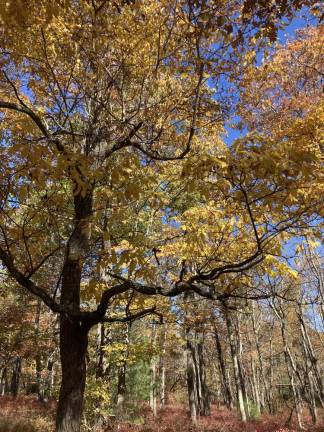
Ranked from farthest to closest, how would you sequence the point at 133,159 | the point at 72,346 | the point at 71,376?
the point at 72,346 → the point at 71,376 → the point at 133,159

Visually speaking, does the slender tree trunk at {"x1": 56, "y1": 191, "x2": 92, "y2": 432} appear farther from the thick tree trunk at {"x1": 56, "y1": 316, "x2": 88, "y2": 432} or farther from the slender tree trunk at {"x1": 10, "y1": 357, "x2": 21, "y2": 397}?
the slender tree trunk at {"x1": 10, "y1": 357, "x2": 21, "y2": 397}

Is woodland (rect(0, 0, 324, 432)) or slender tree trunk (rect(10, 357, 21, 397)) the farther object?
slender tree trunk (rect(10, 357, 21, 397))

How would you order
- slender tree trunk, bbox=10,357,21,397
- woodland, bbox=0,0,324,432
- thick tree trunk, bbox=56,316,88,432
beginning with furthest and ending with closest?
slender tree trunk, bbox=10,357,21,397
thick tree trunk, bbox=56,316,88,432
woodland, bbox=0,0,324,432

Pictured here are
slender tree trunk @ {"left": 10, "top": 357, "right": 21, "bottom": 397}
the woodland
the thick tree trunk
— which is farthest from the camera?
slender tree trunk @ {"left": 10, "top": 357, "right": 21, "bottom": 397}

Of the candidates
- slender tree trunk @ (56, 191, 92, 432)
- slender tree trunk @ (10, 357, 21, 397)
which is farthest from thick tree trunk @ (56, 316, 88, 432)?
slender tree trunk @ (10, 357, 21, 397)

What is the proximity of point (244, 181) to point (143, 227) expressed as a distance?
10166 mm

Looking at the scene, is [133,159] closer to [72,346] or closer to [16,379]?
[72,346]

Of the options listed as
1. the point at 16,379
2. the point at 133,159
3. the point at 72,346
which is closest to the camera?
the point at 133,159

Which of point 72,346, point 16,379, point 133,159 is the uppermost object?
point 16,379

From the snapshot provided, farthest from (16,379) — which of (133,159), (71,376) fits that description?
(133,159)

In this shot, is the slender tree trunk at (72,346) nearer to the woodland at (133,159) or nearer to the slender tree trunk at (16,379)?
the woodland at (133,159)

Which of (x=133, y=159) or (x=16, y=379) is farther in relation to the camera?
(x=16, y=379)

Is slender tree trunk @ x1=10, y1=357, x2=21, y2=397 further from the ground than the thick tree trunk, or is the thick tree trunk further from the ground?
slender tree trunk @ x1=10, y1=357, x2=21, y2=397

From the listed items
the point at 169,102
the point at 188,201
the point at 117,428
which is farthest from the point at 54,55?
the point at 117,428
